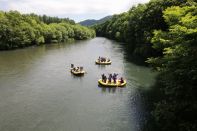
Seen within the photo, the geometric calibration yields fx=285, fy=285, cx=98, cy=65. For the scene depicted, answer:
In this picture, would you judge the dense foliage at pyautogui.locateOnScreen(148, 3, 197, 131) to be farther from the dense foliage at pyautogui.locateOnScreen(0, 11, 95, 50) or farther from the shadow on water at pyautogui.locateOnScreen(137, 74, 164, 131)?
the dense foliage at pyautogui.locateOnScreen(0, 11, 95, 50)

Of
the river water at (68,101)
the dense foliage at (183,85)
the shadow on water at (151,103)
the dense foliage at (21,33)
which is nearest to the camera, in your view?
the dense foliage at (183,85)

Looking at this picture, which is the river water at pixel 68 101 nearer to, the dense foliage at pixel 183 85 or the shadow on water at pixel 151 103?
the shadow on water at pixel 151 103

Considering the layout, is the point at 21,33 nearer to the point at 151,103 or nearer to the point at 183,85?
the point at 151,103

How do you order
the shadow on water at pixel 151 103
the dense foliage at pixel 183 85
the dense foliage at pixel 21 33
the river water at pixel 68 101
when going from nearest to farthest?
the dense foliage at pixel 183 85 → the shadow on water at pixel 151 103 → the river water at pixel 68 101 → the dense foliage at pixel 21 33

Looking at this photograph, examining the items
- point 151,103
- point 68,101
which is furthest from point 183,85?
point 68,101

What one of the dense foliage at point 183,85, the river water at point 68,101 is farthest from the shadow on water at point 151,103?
the dense foliage at point 183,85

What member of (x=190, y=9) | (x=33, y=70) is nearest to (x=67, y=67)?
(x=33, y=70)

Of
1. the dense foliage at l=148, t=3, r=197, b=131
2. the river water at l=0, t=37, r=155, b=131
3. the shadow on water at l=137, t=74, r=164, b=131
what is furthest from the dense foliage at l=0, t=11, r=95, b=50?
the dense foliage at l=148, t=3, r=197, b=131

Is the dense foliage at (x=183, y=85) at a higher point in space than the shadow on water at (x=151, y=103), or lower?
higher
